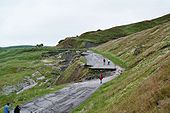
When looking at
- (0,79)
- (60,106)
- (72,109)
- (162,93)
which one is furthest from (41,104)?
(0,79)

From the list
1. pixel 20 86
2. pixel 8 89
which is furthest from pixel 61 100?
pixel 8 89

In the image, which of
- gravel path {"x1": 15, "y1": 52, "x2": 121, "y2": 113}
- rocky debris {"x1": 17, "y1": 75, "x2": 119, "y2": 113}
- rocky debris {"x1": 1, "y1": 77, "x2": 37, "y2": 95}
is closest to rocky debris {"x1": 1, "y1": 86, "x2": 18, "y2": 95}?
rocky debris {"x1": 1, "y1": 77, "x2": 37, "y2": 95}

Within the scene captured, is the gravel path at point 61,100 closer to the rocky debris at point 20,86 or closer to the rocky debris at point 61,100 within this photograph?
the rocky debris at point 61,100

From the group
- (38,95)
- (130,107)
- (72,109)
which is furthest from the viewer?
(38,95)

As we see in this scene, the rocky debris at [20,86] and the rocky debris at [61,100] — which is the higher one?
the rocky debris at [61,100]

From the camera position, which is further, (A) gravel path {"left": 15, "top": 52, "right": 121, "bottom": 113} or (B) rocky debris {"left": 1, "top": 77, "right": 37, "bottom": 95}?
(B) rocky debris {"left": 1, "top": 77, "right": 37, "bottom": 95}

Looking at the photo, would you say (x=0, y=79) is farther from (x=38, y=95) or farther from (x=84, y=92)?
(x=84, y=92)

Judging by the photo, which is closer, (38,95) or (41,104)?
(41,104)

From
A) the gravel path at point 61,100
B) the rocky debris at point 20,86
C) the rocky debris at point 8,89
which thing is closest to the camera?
the gravel path at point 61,100

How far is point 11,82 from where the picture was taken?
109062 millimetres

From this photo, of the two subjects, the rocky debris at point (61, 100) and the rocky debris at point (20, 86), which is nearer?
the rocky debris at point (61, 100)

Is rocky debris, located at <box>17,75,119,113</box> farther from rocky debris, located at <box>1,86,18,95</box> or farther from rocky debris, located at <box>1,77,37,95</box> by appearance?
rocky debris, located at <box>1,77,37,95</box>

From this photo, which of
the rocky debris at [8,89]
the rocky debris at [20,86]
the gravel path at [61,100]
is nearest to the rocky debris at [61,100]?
the gravel path at [61,100]

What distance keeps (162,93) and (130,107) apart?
2.72 meters
